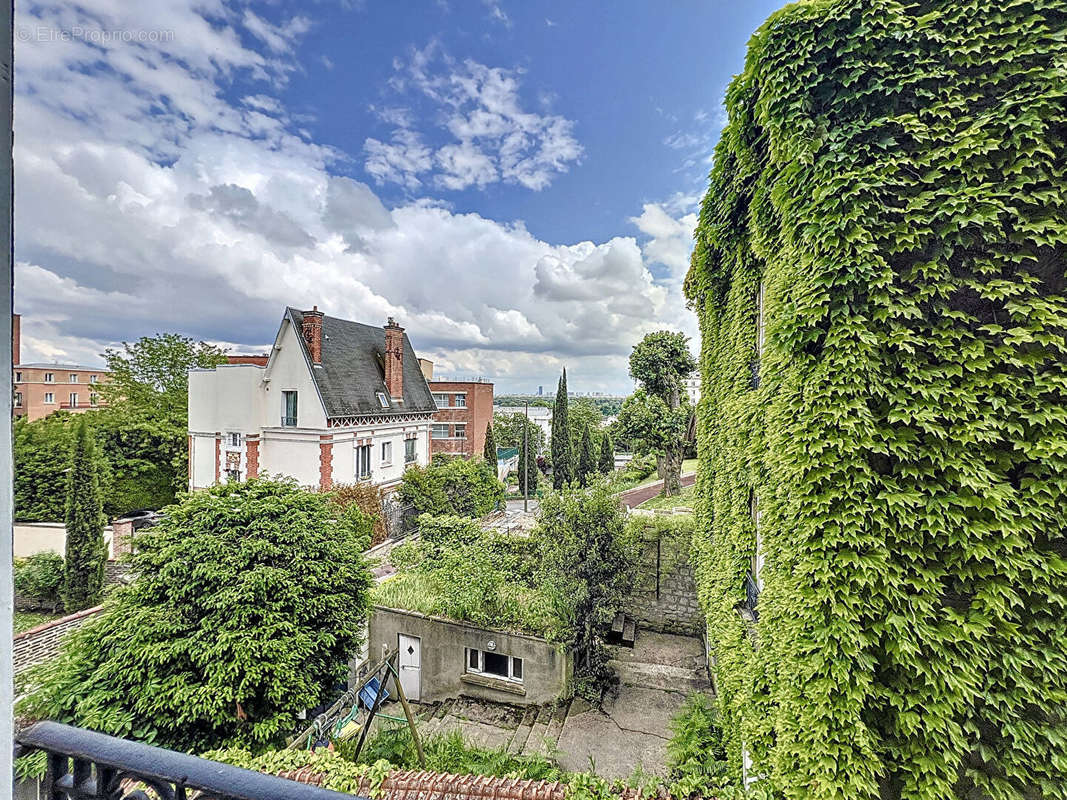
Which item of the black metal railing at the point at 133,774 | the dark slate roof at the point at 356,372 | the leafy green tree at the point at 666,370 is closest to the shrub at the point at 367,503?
the dark slate roof at the point at 356,372

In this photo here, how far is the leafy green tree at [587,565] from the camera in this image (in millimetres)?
6434

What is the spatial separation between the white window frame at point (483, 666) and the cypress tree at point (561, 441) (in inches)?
547

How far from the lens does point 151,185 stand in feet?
4.94

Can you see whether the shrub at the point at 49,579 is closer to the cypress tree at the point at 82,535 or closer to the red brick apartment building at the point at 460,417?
the cypress tree at the point at 82,535

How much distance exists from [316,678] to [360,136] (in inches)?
197

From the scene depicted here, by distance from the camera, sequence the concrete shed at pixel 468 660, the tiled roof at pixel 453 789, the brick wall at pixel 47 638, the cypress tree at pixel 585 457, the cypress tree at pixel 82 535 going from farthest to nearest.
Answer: the cypress tree at pixel 585 457, the cypress tree at pixel 82 535, the concrete shed at pixel 468 660, the brick wall at pixel 47 638, the tiled roof at pixel 453 789

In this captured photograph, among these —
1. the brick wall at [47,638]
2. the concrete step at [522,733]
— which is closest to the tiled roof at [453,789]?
the concrete step at [522,733]

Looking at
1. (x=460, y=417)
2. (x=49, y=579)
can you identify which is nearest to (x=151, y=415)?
(x=49, y=579)

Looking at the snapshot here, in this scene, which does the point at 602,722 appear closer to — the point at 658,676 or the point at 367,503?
the point at 658,676

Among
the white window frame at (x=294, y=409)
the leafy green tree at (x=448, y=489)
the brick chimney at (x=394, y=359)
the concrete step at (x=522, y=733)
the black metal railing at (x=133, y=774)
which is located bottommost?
the concrete step at (x=522, y=733)

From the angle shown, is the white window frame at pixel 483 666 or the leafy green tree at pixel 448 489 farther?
the leafy green tree at pixel 448 489

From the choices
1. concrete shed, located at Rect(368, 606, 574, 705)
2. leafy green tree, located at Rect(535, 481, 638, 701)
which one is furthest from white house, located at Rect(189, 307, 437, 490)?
leafy green tree, located at Rect(535, 481, 638, 701)

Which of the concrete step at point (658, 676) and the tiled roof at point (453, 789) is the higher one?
the tiled roof at point (453, 789)

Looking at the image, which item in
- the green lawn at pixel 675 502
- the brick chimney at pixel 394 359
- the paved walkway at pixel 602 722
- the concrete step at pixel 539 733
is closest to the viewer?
the paved walkway at pixel 602 722
